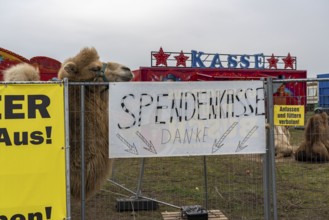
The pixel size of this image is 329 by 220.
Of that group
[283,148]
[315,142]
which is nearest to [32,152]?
[315,142]

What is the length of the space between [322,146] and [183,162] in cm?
370

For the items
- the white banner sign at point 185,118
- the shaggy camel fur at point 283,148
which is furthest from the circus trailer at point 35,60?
the white banner sign at point 185,118

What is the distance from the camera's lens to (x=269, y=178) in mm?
5211

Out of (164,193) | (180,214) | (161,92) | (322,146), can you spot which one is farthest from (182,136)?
(322,146)

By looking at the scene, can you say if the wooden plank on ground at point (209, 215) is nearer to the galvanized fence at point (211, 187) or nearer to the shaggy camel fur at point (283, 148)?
the galvanized fence at point (211, 187)

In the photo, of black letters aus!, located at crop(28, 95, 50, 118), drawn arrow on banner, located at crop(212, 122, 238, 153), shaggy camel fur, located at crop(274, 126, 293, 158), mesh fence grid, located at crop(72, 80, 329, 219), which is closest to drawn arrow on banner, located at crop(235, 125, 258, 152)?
drawn arrow on banner, located at crop(212, 122, 238, 153)

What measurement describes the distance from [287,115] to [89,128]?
99.7 inches

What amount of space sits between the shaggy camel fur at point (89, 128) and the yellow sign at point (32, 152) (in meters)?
0.88

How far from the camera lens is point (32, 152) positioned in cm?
417

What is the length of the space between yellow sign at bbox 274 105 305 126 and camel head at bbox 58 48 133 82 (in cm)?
204

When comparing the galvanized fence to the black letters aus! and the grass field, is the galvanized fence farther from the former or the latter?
the black letters aus!

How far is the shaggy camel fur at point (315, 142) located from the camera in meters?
10.4

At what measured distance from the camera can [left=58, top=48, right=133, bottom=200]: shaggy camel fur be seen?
16.9ft

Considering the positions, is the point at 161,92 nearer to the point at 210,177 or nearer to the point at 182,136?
the point at 182,136
